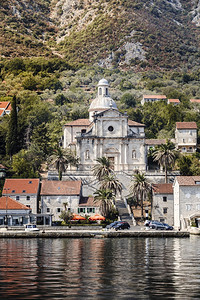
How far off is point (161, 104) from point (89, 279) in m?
125

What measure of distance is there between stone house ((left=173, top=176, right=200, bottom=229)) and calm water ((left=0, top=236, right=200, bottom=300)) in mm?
20894

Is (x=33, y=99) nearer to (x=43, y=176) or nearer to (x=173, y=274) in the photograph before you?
(x=43, y=176)

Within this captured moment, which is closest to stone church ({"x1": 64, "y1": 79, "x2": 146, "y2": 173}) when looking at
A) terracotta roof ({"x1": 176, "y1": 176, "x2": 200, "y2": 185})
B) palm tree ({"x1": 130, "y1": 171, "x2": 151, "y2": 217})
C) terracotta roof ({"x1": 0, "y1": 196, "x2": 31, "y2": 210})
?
palm tree ({"x1": 130, "y1": 171, "x2": 151, "y2": 217})

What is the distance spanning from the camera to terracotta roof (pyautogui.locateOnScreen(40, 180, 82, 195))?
8656 cm

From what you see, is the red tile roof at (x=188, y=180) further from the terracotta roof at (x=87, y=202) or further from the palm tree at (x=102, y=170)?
the palm tree at (x=102, y=170)

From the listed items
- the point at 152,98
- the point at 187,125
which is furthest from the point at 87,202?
the point at 152,98

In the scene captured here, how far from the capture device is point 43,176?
105188mm

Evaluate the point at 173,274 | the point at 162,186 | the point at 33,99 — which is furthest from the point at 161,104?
the point at 173,274

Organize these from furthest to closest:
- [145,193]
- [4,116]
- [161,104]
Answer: [161,104]
[4,116]
[145,193]

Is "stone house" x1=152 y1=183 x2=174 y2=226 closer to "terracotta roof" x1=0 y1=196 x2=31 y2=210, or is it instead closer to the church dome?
"terracotta roof" x1=0 y1=196 x2=31 y2=210

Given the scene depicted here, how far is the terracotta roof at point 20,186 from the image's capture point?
86688 mm

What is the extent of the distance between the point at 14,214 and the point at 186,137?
59541 mm

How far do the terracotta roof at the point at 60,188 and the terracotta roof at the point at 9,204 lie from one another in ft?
14.6

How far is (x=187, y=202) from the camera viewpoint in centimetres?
8162
